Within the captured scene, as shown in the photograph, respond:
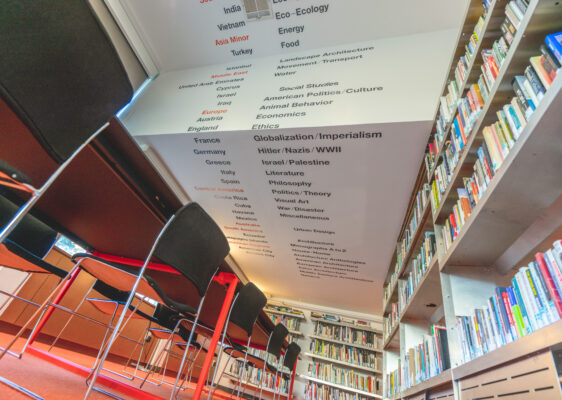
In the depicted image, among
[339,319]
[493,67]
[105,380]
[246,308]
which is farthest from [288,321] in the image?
[493,67]

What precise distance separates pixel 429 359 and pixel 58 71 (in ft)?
7.12

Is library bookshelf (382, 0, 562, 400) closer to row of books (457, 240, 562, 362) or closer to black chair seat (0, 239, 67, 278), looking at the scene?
row of books (457, 240, 562, 362)

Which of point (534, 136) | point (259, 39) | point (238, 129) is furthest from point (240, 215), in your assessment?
point (534, 136)

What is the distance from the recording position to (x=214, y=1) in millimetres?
2521

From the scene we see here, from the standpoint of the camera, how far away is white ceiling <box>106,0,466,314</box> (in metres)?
2.08

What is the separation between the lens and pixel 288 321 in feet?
17.1

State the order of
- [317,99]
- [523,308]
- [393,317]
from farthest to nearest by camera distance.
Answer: [393,317], [317,99], [523,308]

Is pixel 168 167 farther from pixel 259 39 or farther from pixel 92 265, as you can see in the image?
pixel 92 265

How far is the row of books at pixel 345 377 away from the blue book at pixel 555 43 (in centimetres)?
472

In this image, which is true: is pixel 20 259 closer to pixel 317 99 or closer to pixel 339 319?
pixel 317 99

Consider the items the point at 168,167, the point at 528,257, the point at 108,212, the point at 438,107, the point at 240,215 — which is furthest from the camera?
the point at 240,215

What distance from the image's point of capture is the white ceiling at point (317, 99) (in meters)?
2.08

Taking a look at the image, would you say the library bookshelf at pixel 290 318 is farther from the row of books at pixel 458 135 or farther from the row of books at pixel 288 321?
the row of books at pixel 458 135

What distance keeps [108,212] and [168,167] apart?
67.4 inches
